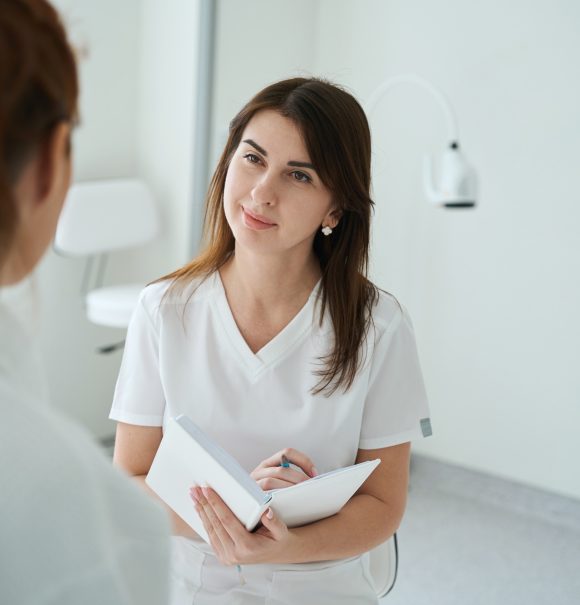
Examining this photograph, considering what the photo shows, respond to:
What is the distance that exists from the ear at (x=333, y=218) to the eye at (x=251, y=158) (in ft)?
0.52

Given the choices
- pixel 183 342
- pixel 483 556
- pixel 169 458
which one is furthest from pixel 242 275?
pixel 483 556

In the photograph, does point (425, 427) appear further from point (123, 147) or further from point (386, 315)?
point (123, 147)

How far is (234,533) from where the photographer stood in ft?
3.99

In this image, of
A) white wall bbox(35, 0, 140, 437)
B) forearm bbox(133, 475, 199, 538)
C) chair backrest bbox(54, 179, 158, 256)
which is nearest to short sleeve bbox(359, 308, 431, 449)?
forearm bbox(133, 475, 199, 538)

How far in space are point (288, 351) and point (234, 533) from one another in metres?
0.37

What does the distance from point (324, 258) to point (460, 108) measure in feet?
5.47

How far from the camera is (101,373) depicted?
11.1 ft

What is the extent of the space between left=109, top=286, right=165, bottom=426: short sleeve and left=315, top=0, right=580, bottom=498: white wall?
1.83 m

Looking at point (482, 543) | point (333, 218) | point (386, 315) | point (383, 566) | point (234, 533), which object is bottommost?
point (482, 543)

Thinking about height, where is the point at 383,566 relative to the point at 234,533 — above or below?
below

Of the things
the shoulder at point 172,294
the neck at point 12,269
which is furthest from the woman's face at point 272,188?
the neck at point 12,269

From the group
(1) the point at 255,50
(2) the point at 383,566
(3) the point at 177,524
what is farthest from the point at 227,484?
(1) the point at 255,50

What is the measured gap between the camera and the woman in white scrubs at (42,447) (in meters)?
0.54

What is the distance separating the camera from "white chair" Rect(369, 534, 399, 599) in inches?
60.4
